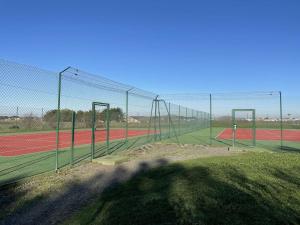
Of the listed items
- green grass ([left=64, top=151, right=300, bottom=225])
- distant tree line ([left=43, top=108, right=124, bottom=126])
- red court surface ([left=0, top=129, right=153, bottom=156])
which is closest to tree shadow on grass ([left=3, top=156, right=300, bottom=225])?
green grass ([left=64, top=151, right=300, bottom=225])

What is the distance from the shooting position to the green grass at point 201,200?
16.4 feet

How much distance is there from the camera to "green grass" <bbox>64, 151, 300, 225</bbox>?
4.98 meters

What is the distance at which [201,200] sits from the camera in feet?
19.2

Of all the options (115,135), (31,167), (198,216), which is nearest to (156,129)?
(115,135)

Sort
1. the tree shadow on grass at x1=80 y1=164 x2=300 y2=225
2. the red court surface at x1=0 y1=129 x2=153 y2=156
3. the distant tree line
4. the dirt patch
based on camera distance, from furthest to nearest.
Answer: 1. the red court surface at x1=0 y1=129 x2=153 y2=156
2. the distant tree line
3. the dirt patch
4. the tree shadow on grass at x1=80 y1=164 x2=300 y2=225

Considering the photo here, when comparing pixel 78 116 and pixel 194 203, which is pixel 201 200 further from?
pixel 78 116

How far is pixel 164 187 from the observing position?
707 cm

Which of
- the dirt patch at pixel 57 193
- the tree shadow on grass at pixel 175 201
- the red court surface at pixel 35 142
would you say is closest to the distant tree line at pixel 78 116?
the red court surface at pixel 35 142

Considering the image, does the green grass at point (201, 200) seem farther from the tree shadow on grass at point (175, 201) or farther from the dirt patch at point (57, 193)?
the dirt patch at point (57, 193)

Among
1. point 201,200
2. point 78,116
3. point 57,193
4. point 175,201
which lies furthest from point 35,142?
point 201,200

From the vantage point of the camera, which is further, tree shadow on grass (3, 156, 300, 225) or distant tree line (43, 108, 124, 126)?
distant tree line (43, 108, 124, 126)

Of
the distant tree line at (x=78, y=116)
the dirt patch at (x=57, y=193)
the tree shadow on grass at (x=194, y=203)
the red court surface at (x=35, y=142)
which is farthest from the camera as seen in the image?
the red court surface at (x=35, y=142)

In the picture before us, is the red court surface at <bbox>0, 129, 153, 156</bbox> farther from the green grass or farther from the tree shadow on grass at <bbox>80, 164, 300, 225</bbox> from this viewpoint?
the tree shadow on grass at <bbox>80, 164, 300, 225</bbox>

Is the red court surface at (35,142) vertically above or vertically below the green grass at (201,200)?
above
